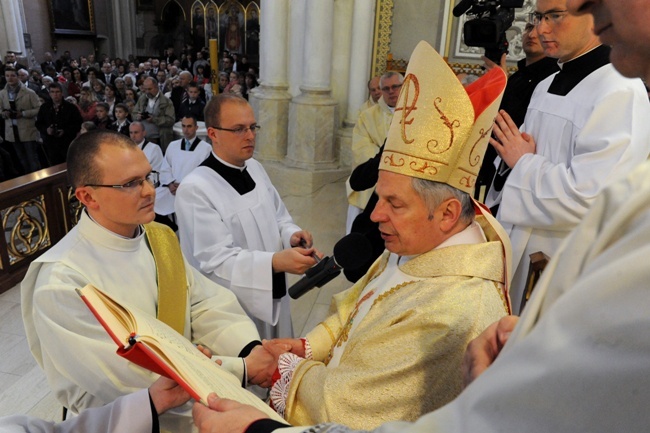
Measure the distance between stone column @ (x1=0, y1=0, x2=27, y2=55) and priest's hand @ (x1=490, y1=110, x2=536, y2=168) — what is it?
18.0 metres

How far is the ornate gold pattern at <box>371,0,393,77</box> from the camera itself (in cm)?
723

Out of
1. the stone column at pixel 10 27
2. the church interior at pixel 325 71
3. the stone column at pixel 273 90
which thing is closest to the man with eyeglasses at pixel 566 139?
the church interior at pixel 325 71

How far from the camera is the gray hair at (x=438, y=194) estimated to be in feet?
5.31

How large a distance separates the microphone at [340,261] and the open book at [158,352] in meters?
0.53

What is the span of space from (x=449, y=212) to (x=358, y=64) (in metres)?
6.12

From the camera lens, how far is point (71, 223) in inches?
203

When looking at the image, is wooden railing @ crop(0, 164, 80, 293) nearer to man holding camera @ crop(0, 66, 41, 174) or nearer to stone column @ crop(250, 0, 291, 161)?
stone column @ crop(250, 0, 291, 161)

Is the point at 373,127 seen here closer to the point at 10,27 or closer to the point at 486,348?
the point at 486,348

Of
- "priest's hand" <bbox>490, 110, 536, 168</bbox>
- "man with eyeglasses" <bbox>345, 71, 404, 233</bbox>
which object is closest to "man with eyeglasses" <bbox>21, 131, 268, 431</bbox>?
"priest's hand" <bbox>490, 110, 536, 168</bbox>

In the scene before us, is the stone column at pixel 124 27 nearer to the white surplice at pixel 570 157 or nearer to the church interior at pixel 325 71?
the church interior at pixel 325 71

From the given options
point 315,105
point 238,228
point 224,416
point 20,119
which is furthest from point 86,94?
point 224,416

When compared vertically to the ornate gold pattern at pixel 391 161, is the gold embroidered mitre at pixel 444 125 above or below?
above

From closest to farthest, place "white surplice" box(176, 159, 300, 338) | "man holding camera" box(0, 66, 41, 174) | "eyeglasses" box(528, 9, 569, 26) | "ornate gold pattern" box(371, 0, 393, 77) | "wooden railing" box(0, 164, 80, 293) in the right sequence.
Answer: "eyeglasses" box(528, 9, 569, 26) < "white surplice" box(176, 159, 300, 338) < "wooden railing" box(0, 164, 80, 293) < "ornate gold pattern" box(371, 0, 393, 77) < "man holding camera" box(0, 66, 41, 174)

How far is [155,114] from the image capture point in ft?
28.6
